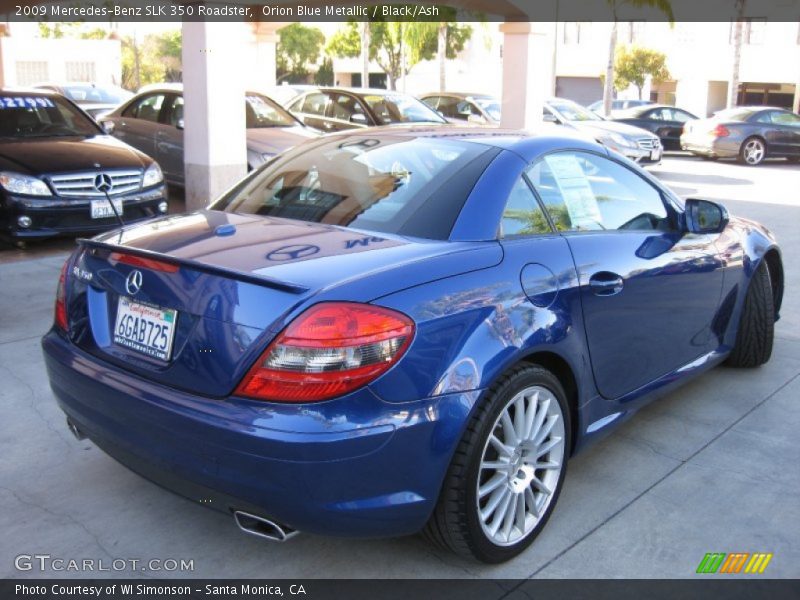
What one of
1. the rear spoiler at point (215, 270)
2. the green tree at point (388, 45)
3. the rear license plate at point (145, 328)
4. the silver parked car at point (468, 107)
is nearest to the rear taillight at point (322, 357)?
the rear spoiler at point (215, 270)

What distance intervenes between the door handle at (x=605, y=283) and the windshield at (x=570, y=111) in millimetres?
14185

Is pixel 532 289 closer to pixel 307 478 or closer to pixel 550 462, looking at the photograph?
pixel 550 462

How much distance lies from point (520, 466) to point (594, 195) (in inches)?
55.5

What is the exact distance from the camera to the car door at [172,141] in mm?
11203

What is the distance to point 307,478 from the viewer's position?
2.56 m

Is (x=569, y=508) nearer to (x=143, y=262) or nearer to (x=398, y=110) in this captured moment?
(x=143, y=262)

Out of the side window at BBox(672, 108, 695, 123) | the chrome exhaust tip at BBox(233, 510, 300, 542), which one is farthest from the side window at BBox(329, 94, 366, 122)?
the chrome exhaust tip at BBox(233, 510, 300, 542)

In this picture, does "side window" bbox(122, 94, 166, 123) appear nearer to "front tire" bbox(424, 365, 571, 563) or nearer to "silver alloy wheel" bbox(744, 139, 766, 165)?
"front tire" bbox(424, 365, 571, 563)

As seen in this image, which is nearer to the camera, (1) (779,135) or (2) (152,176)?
(2) (152,176)

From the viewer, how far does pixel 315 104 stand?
1463 cm

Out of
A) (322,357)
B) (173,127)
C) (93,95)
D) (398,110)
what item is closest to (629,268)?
(322,357)

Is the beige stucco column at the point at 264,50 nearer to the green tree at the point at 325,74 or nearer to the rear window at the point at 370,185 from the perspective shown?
the rear window at the point at 370,185

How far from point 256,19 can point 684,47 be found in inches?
1224
